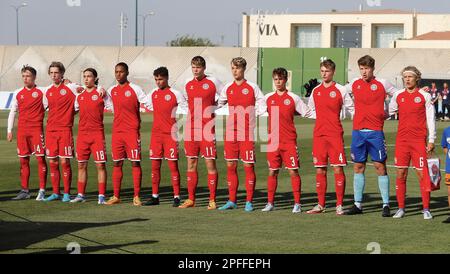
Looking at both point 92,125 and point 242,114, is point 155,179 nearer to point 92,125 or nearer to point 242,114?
point 92,125

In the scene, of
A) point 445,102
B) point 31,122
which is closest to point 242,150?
point 31,122

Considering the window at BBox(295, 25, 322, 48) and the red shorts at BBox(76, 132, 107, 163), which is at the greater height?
the window at BBox(295, 25, 322, 48)

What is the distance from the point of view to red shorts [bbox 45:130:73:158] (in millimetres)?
16109

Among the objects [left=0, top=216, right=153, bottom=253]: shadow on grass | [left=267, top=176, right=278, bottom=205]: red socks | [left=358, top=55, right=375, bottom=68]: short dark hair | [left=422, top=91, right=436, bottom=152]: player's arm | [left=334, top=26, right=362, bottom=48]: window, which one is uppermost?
[left=334, top=26, right=362, bottom=48]: window

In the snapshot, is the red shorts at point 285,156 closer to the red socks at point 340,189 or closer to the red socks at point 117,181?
the red socks at point 340,189

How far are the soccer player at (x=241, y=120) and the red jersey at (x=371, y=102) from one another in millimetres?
1366

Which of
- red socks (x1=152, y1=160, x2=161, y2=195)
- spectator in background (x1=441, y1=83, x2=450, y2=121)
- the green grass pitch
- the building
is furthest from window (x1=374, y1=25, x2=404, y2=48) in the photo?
red socks (x1=152, y1=160, x2=161, y2=195)

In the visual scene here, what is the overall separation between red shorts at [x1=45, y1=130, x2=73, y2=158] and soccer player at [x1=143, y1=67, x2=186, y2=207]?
1.41 metres

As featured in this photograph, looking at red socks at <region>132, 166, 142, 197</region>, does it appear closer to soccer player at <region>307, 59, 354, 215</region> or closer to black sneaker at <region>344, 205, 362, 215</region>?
soccer player at <region>307, 59, 354, 215</region>

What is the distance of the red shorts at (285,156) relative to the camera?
14805 mm

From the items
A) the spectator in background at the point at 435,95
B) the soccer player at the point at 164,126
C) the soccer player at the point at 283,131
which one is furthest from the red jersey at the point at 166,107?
the spectator in background at the point at 435,95

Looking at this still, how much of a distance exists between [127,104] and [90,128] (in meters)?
0.71
